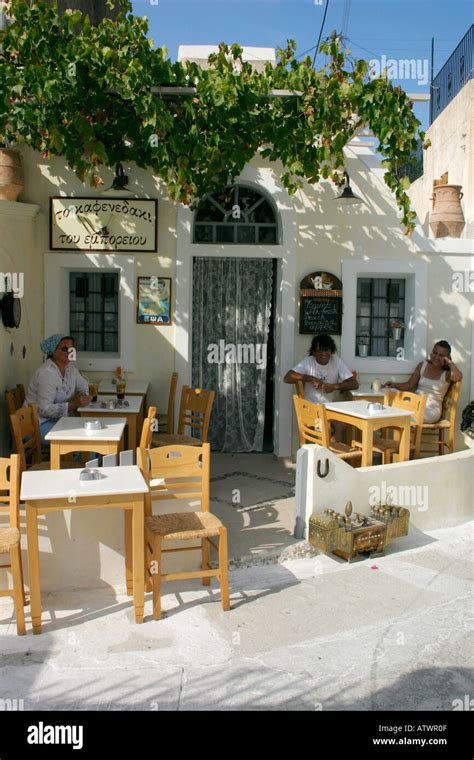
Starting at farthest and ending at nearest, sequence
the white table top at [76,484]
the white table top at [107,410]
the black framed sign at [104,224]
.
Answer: the black framed sign at [104,224]
the white table top at [107,410]
the white table top at [76,484]

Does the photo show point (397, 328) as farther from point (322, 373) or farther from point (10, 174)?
point (10, 174)

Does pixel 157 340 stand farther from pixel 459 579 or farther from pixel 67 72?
pixel 459 579

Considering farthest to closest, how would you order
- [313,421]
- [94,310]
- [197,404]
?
[94,310]
[197,404]
[313,421]

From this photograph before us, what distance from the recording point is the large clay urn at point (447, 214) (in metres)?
9.44

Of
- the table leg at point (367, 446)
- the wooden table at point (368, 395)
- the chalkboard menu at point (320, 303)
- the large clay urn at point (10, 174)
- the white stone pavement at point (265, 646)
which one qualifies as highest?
the large clay urn at point (10, 174)

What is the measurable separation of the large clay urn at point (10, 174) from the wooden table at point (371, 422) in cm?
445

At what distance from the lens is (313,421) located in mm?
7637

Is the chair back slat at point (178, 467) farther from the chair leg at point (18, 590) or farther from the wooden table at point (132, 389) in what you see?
the wooden table at point (132, 389)

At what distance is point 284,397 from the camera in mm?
9375

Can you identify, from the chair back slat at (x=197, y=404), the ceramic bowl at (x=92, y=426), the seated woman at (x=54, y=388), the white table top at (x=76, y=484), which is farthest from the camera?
the chair back slat at (x=197, y=404)

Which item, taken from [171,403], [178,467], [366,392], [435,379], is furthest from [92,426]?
[435,379]

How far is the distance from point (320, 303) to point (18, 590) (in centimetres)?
575

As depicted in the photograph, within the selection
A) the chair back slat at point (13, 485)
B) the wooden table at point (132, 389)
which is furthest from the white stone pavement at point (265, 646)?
the wooden table at point (132, 389)

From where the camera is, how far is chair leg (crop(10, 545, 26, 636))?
4629 mm
